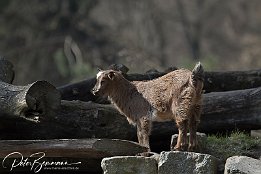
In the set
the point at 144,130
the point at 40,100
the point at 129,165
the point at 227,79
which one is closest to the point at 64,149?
the point at 40,100

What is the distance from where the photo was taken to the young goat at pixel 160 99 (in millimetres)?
9438

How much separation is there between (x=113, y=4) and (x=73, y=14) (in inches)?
238

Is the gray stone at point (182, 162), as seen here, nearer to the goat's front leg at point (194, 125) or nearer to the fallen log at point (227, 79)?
the goat's front leg at point (194, 125)

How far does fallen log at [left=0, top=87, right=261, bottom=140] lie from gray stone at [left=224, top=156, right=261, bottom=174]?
209 cm

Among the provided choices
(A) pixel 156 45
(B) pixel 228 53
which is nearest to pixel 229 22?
(B) pixel 228 53

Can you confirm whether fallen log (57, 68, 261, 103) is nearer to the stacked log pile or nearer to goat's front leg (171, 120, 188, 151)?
the stacked log pile

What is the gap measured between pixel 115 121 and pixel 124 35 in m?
20.1

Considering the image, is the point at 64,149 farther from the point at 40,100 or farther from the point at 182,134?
the point at 182,134

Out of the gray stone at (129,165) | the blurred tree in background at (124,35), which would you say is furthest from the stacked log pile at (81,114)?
the blurred tree in background at (124,35)

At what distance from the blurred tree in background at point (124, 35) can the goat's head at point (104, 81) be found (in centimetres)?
947

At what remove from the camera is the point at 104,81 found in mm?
10406

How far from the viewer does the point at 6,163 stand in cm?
980
